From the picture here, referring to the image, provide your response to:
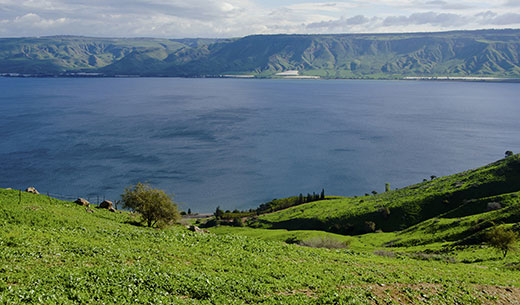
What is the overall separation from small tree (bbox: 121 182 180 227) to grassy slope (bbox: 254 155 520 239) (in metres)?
57.3

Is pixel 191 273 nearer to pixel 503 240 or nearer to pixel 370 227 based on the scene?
pixel 503 240

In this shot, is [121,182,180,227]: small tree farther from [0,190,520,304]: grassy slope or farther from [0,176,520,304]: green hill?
[0,190,520,304]: grassy slope

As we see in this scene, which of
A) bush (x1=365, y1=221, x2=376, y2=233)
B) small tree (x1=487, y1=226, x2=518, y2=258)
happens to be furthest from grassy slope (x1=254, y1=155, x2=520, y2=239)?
small tree (x1=487, y1=226, x2=518, y2=258)

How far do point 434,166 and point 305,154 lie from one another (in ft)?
196

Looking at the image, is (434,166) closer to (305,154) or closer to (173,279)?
(305,154)

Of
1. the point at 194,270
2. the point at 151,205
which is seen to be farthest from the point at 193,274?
the point at 151,205

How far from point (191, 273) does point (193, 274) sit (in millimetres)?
233

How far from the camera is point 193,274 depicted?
23.6 meters

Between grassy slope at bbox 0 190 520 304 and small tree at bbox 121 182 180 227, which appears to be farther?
small tree at bbox 121 182 180 227

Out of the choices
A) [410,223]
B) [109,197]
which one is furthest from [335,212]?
[109,197]

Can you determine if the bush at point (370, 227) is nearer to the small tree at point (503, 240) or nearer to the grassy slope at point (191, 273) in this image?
the small tree at point (503, 240)

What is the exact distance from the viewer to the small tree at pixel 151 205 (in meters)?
48.6

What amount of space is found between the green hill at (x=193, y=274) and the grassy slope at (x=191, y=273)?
0.20 ft

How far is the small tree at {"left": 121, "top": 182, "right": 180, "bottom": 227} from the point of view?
48.6 metres
